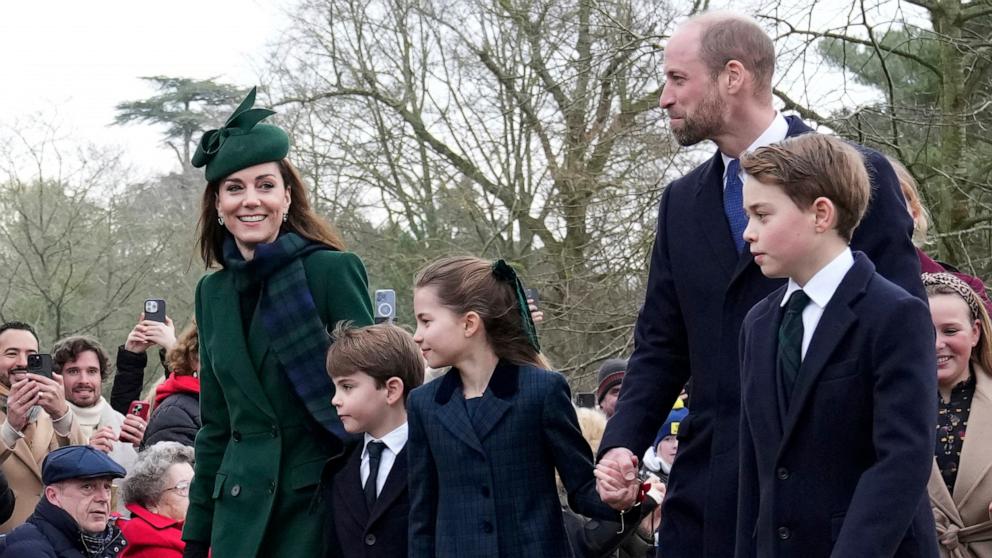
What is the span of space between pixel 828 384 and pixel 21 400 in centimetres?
504

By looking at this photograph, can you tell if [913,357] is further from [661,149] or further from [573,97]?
[573,97]

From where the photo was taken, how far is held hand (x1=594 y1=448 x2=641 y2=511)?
3.81 m

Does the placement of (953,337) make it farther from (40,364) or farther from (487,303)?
(40,364)

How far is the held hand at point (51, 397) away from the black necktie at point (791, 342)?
4.87m

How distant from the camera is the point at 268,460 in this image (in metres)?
4.54

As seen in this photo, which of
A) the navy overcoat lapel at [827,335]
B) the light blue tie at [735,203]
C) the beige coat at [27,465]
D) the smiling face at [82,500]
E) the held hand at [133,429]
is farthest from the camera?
the held hand at [133,429]

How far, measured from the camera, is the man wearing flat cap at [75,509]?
6.43 m

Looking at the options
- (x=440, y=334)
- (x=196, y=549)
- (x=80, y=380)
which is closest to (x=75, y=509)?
(x=196, y=549)

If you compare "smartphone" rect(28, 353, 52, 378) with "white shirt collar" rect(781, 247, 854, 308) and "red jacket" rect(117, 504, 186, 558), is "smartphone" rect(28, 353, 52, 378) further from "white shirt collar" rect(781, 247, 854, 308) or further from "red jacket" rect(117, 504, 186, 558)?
"white shirt collar" rect(781, 247, 854, 308)

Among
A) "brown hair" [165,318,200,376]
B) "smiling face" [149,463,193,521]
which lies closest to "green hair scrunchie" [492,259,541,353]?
"smiling face" [149,463,193,521]

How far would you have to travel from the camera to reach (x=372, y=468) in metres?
4.72

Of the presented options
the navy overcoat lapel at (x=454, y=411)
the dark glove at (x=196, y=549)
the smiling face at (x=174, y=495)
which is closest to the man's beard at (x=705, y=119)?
the navy overcoat lapel at (x=454, y=411)

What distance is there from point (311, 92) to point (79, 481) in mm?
14545

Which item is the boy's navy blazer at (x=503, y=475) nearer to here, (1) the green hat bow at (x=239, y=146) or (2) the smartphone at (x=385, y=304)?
(1) the green hat bow at (x=239, y=146)
